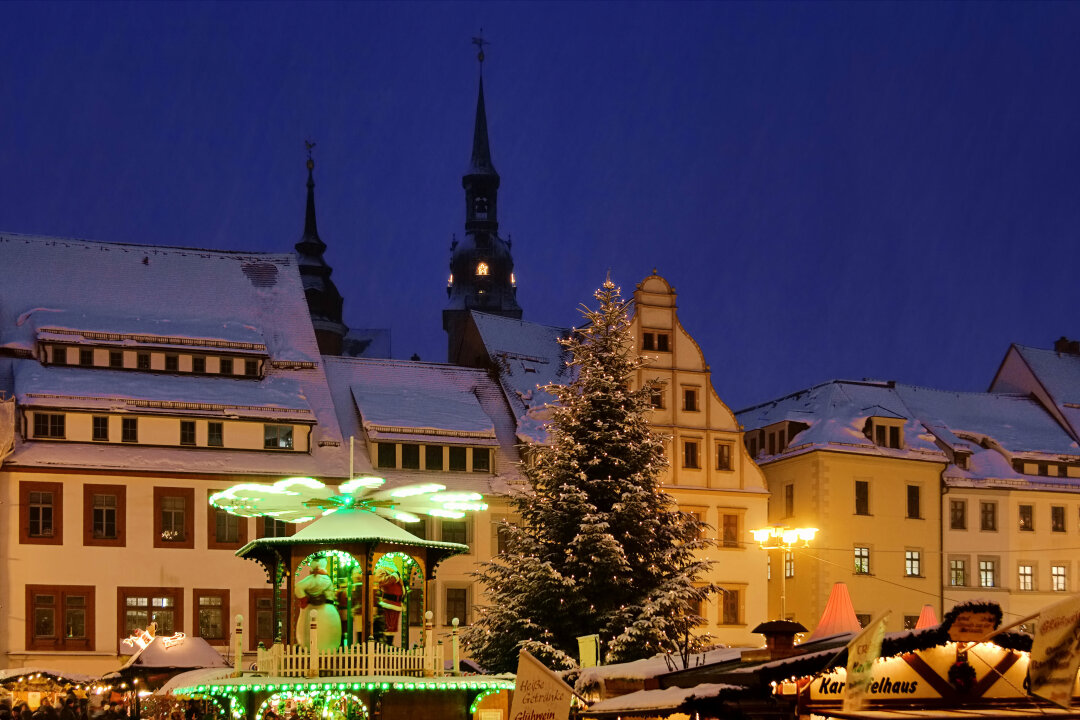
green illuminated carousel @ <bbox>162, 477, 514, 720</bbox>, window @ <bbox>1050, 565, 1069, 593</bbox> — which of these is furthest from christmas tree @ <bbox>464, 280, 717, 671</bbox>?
window @ <bbox>1050, 565, 1069, 593</bbox>

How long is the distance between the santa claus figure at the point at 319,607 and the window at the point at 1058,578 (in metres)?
38.7

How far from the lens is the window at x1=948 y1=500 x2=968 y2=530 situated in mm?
59000

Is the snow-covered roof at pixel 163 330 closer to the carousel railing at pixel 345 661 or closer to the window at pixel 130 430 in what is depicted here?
the window at pixel 130 430

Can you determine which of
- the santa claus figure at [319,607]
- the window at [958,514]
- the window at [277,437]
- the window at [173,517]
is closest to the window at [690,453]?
the window at [958,514]

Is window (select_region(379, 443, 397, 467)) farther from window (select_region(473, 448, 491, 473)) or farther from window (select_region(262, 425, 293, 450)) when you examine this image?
window (select_region(262, 425, 293, 450))

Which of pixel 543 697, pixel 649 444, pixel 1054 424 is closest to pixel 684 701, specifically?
pixel 543 697

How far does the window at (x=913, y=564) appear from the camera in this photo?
57.8 metres

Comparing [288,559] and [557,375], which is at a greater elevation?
[557,375]

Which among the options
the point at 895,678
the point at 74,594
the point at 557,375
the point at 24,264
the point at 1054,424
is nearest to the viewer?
the point at 895,678

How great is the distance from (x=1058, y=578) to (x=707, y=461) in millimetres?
14734

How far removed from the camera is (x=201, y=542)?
Answer: 4891 cm

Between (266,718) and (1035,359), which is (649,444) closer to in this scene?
(266,718)

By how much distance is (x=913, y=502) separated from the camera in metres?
58.6

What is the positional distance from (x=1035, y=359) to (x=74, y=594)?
38.7 meters
